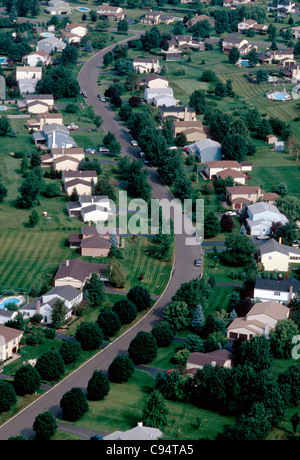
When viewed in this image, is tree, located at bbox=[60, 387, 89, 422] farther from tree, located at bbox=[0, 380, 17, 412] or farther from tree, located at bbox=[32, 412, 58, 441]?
tree, located at bbox=[0, 380, 17, 412]

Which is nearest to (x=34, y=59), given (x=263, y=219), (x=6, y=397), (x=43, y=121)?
(x=43, y=121)

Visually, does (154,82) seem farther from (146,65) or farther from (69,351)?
(69,351)

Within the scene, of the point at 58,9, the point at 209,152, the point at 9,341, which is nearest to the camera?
the point at 9,341

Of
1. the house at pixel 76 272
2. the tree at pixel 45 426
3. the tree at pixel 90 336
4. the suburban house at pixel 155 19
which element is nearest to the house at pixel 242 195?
the house at pixel 76 272

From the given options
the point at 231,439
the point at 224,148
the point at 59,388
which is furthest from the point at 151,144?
the point at 231,439

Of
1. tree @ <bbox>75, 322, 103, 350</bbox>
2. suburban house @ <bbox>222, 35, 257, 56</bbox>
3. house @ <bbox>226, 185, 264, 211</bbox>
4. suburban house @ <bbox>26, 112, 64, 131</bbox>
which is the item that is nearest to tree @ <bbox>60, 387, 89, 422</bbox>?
tree @ <bbox>75, 322, 103, 350</bbox>

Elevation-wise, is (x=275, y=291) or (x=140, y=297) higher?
(x=275, y=291)
